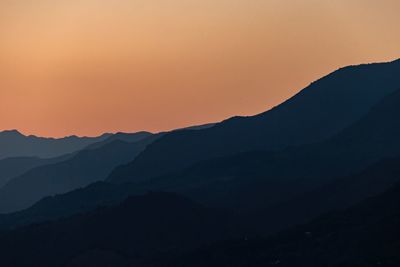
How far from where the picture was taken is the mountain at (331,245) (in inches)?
3159

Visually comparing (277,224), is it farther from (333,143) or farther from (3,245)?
(333,143)

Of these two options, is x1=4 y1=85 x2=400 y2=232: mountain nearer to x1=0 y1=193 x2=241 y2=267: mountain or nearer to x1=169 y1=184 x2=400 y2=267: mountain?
x1=0 y1=193 x2=241 y2=267: mountain

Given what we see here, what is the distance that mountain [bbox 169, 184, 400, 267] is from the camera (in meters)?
80.2

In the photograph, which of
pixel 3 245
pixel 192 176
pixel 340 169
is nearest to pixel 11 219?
pixel 192 176

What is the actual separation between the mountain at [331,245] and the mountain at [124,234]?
15244 millimetres

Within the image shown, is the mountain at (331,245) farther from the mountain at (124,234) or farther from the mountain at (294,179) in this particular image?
the mountain at (294,179)

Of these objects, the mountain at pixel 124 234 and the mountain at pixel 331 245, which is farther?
the mountain at pixel 124 234

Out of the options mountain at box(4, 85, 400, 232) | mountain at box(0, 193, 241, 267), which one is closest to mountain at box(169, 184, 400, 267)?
mountain at box(0, 193, 241, 267)

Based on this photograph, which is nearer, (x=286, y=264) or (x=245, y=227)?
(x=286, y=264)

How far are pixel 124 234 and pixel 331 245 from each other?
43.6m

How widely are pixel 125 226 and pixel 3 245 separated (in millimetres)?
21140

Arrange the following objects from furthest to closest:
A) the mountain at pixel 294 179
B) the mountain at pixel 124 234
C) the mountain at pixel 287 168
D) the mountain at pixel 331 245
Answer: the mountain at pixel 287 168 → the mountain at pixel 294 179 → the mountain at pixel 124 234 → the mountain at pixel 331 245

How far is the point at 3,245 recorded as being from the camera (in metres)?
128

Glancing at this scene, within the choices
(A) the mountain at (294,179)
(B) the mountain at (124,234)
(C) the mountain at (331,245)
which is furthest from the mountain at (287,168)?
(C) the mountain at (331,245)
